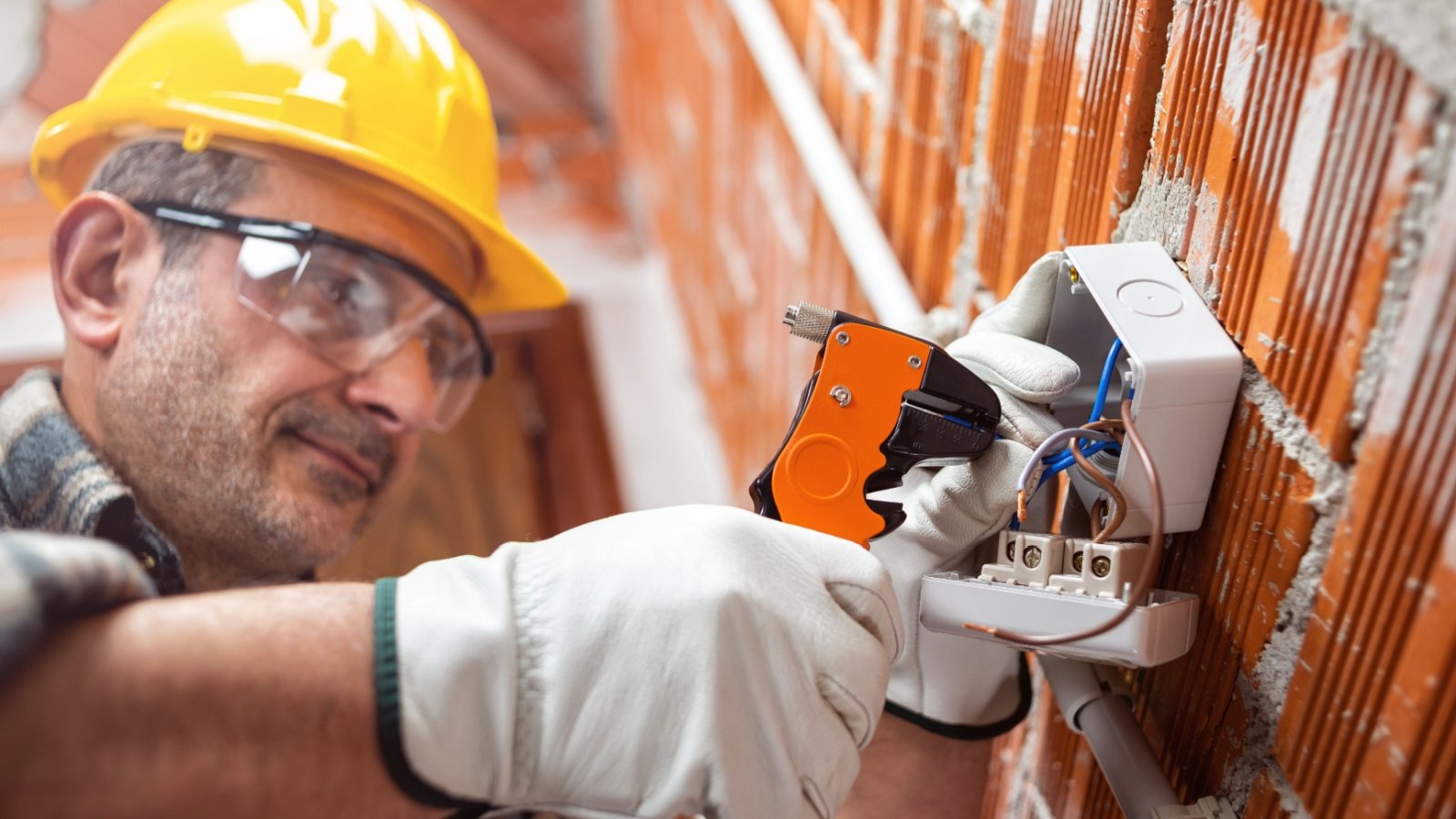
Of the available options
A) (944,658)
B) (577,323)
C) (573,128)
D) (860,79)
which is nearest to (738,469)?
(577,323)

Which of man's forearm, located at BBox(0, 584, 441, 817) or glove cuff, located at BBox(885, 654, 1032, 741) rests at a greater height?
man's forearm, located at BBox(0, 584, 441, 817)

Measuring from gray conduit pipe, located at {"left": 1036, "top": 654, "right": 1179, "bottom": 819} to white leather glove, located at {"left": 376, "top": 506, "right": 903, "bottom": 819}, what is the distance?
175mm

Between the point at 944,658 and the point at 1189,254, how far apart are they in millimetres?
331

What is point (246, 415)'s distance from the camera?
3.83 feet

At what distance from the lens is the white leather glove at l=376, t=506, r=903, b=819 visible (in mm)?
583

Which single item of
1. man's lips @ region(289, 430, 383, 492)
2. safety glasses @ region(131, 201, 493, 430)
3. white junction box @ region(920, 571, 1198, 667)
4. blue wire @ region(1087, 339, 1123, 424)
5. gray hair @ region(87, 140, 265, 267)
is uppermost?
blue wire @ region(1087, 339, 1123, 424)

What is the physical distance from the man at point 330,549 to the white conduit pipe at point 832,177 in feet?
1.15

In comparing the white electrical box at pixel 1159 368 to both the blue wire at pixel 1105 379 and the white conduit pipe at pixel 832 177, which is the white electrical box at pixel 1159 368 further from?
the white conduit pipe at pixel 832 177

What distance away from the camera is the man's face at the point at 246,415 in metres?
1.13

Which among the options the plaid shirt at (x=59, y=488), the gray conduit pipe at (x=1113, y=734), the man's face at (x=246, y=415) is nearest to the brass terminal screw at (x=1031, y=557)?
the gray conduit pipe at (x=1113, y=734)

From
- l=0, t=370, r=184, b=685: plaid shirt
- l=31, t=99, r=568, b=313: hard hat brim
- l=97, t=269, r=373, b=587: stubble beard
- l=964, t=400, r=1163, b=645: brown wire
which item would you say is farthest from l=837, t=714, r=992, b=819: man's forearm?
l=31, t=99, r=568, b=313: hard hat brim

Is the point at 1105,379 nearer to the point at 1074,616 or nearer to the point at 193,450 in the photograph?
the point at 1074,616

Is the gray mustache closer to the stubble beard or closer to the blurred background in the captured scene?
the stubble beard

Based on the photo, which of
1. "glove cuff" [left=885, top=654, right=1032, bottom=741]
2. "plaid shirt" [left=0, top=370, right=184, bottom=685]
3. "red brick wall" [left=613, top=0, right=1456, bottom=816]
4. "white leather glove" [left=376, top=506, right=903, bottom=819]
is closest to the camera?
"red brick wall" [left=613, top=0, right=1456, bottom=816]
